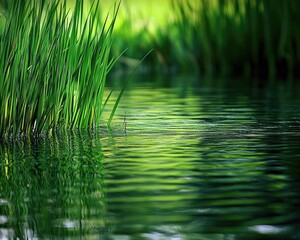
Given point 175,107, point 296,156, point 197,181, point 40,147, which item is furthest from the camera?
point 175,107

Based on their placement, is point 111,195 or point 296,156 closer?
point 111,195

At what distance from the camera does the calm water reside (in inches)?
139

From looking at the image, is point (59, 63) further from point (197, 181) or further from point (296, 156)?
point (197, 181)

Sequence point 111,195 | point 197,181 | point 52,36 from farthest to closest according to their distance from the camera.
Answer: point 52,36 → point 197,181 → point 111,195

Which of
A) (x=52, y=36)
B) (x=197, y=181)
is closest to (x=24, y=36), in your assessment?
(x=52, y=36)

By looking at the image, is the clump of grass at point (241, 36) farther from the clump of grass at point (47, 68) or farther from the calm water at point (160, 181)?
the clump of grass at point (47, 68)

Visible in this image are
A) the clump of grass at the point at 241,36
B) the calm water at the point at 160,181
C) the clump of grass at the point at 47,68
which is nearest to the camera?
the calm water at the point at 160,181

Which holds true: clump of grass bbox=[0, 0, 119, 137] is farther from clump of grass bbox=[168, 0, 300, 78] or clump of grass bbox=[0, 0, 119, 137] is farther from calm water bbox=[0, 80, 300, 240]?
clump of grass bbox=[168, 0, 300, 78]

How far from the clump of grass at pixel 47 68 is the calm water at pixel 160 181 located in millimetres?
221

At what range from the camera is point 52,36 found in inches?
256

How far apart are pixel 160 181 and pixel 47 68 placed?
7.17 feet

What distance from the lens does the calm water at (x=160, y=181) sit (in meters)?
3.53

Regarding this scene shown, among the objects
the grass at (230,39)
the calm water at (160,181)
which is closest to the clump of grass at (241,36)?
the grass at (230,39)

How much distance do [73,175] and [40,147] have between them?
1.24m
